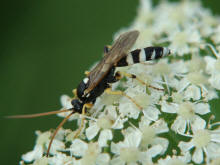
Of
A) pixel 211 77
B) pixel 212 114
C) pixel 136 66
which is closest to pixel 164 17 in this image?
pixel 136 66

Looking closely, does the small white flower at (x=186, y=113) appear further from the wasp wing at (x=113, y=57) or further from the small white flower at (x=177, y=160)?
the wasp wing at (x=113, y=57)

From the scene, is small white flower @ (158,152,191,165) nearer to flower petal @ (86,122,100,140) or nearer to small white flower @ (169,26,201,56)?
flower petal @ (86,122,100,140)

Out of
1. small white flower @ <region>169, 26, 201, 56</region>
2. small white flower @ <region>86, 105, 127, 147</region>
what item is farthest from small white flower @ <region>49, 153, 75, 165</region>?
small white flower @ <region>169, 26, 201, 56</region>

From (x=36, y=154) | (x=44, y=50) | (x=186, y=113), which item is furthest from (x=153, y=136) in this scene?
(x=44, y=50)

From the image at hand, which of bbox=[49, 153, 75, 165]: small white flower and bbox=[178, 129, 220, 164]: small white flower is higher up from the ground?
bbox=[49, 153, 75, 165]: small white flower

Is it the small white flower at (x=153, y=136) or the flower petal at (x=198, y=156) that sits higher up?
the small white flower at (x=153, y=136)

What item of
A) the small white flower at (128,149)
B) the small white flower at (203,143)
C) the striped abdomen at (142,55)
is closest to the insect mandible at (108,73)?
the striped abdomen at (142,55)

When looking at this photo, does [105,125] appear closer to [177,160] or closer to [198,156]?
[177,160]
